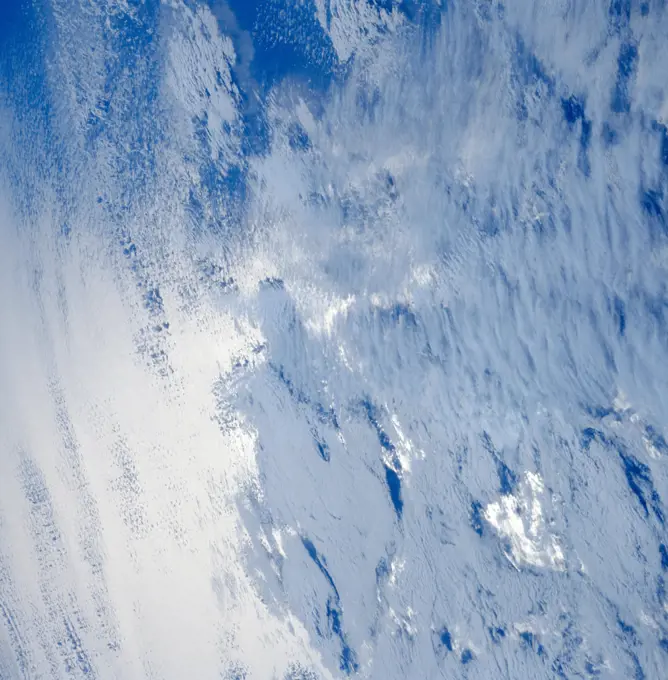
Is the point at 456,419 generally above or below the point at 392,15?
below

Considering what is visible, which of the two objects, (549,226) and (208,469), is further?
(208,469)

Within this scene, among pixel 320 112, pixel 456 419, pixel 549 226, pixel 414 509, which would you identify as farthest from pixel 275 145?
pixel 414 509

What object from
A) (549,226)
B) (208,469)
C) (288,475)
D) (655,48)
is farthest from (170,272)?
(655,48)

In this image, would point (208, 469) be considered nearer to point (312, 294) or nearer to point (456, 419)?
point (312, 294)

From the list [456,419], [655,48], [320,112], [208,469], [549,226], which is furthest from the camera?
→ [208,469]

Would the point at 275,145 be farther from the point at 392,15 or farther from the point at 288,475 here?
the point at 288,475

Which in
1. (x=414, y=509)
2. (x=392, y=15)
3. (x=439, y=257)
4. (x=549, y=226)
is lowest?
(x=414, y=509)

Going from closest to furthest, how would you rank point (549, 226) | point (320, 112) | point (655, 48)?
point (655, 48) < point (549, 226) < point (320, 112)
